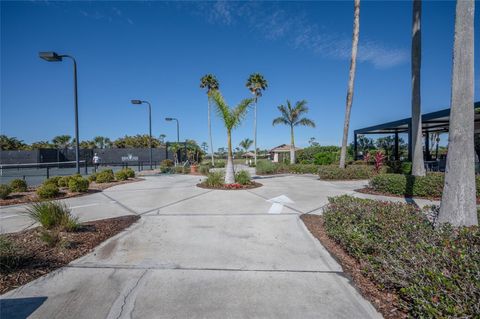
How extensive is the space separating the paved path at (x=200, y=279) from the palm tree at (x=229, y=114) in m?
5.72

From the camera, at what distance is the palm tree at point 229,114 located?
10.7 metres

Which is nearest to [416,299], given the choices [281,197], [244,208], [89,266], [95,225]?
[89,266]

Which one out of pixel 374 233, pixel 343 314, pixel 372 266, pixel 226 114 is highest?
pixel 226 114

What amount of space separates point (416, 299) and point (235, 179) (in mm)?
9231

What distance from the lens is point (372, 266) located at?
2.81 meters

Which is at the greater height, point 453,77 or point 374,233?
point 453,77

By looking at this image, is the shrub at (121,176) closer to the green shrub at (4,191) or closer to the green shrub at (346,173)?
the green shrub at (4,191)

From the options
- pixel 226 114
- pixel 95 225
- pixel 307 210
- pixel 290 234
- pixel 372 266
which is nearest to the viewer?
pixel 372 266

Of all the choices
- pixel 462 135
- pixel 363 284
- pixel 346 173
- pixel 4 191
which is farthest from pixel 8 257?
pixel 346 173

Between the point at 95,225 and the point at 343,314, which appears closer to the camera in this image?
the point at 343,314

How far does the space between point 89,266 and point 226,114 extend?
8432 mm

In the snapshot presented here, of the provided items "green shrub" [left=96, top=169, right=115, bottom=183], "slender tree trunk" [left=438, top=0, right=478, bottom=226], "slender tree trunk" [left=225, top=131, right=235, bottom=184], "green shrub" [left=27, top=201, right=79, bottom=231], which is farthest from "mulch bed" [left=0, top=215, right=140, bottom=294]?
"green shrub" [left=96, top=169, right=115, bottom=183]

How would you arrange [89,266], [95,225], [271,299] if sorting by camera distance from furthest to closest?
[95,225] < [89,266] < [271,299]

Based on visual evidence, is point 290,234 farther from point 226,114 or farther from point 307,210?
point 226,114
